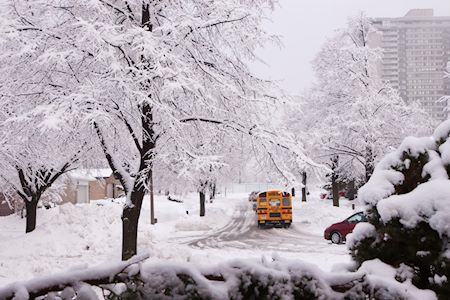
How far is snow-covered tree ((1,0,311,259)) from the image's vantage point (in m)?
8.27

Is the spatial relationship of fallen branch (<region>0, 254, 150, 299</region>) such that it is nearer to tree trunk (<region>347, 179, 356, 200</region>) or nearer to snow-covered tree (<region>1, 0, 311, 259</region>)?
snow-covered tree (<region>1, 0, 311, 259</region>)

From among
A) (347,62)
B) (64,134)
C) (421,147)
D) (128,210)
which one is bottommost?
(128,210)

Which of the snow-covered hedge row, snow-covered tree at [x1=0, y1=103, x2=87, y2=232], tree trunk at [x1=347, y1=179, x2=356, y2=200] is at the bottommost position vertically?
tree trunk at [x1=347, y1=179, x2=356, y2=200]

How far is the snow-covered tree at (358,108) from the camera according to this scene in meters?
24.2

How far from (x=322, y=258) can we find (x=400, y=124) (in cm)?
1368

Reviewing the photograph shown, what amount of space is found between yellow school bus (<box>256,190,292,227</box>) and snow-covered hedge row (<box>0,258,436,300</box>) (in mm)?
25038

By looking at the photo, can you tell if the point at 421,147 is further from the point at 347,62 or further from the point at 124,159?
the point at 347,62

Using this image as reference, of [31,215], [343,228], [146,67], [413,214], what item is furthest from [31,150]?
[343,228]

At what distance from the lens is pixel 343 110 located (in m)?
26.6

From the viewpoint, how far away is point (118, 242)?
1677 centimetres

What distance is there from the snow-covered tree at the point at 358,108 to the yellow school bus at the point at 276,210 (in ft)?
13.8

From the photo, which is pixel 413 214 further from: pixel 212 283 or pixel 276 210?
pixel 276 210

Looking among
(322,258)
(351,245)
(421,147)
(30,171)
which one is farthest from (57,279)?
(30,171)

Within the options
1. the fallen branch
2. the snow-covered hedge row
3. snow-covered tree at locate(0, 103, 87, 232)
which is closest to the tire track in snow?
snow-covered tree at locate(0, 103, 87, 232)
